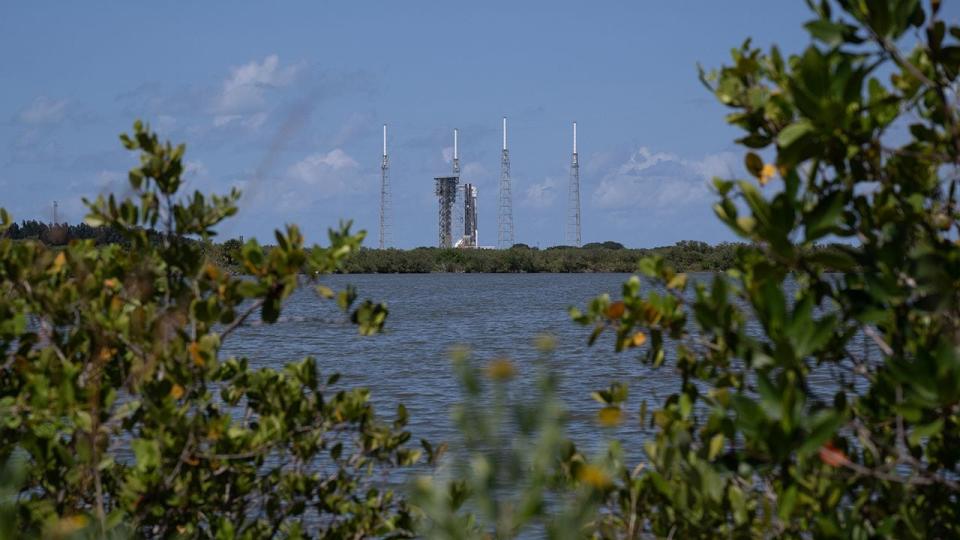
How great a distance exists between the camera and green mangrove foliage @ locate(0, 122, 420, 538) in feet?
10.7

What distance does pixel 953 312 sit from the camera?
271 cm

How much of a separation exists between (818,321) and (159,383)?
1856mm

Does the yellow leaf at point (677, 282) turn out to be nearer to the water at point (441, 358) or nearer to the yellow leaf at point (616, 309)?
the yellow leaf at point (616, 309)

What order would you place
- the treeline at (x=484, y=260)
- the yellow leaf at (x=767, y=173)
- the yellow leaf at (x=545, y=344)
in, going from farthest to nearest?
the treeline at (x=484, y=260), the yellow leaf at (x=767, y=173), the yellow leaf at (x=545, y=344)

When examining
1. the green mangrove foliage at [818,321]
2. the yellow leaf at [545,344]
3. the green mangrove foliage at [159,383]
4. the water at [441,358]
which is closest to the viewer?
the yellow leaf at [545,344]

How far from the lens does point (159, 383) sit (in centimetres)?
326

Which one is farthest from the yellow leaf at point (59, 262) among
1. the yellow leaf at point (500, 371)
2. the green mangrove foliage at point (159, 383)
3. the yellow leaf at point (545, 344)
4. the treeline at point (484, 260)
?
the treeline at point (484, 260)

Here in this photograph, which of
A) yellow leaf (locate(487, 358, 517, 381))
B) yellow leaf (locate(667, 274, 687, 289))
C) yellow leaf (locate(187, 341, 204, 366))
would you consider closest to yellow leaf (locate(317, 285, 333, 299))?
yellow leaf (locate(187, 341, 204, 366))

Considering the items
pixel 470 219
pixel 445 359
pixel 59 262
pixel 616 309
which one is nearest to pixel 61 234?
pixel 59 262

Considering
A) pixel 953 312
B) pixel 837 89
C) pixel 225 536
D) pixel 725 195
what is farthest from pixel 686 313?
pixel 225 536

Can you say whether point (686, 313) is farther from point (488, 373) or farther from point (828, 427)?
point (488, 373)

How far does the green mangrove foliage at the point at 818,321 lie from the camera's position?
91.8 inches

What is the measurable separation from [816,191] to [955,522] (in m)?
0.91

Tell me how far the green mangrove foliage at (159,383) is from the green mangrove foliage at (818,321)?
0.69m
